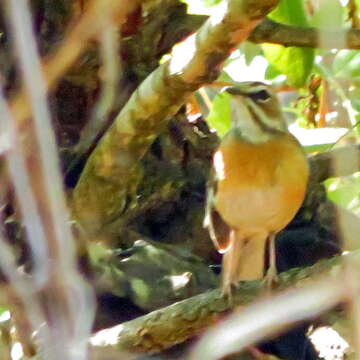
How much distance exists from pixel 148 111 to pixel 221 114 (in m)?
1.18

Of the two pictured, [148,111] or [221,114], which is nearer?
[148,111]

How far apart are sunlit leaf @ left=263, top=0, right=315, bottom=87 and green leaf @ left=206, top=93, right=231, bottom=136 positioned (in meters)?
0.32

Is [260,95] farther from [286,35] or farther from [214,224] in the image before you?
[214,224]

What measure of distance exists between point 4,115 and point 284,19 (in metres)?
2.35

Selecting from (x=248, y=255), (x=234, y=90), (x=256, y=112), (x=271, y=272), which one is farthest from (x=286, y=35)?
(x=248, y=255)

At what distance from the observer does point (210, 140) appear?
414 centimetres

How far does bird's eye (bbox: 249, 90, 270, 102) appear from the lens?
371 centimetres

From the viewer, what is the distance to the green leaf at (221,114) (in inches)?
155

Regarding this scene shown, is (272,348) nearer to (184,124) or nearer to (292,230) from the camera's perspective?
(292,230)

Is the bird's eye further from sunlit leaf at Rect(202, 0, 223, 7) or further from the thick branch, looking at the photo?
the thick branch

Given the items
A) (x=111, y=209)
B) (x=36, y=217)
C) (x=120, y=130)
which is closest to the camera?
(x=36, y=217)

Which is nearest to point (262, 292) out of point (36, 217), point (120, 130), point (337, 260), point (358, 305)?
point (337, 260)

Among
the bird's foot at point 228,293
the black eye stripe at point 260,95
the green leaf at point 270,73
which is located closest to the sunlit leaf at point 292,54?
the black eye stripe at point 260,95

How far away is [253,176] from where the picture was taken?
3648 millimetres
